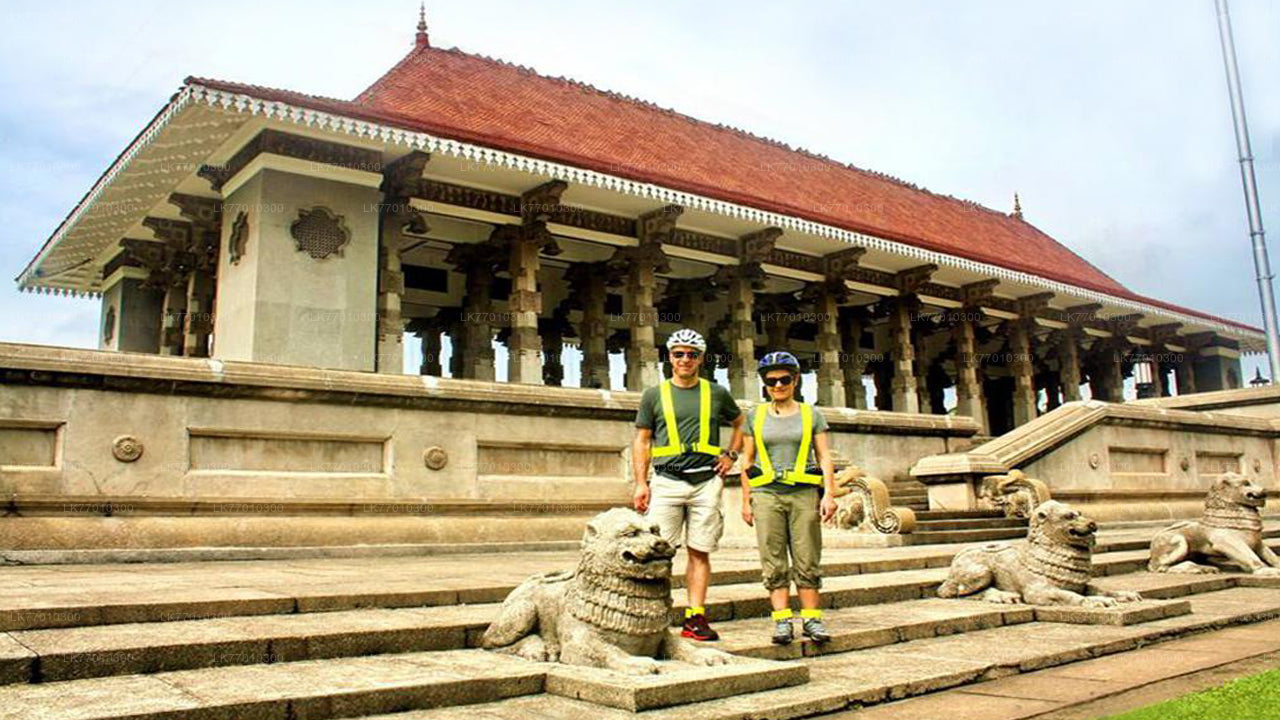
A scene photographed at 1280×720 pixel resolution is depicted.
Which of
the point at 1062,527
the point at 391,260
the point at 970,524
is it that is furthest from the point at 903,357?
the point at 1062,527

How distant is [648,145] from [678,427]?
14.2m

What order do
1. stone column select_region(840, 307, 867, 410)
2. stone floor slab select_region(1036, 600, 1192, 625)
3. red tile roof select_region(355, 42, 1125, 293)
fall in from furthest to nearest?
stone column select_region(840, 307, 867, 410)
red tile roof select_region(355, 42, 1125, 293)
stone floor slab select_region(1036, 600, 1192, 625)

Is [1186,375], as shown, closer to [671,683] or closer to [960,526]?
[960,526]

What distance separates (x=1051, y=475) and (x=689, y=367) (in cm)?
960

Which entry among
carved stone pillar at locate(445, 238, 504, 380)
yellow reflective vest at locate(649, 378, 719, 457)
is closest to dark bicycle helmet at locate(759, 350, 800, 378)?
yellow reflective vest at locate(649, 378, 719, 457)

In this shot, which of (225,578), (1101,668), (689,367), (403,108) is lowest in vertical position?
(1101,668)

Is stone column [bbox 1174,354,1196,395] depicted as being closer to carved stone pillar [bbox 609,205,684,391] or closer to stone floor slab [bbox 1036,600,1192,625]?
carved stone pillar [bbox 609,205,684,391]

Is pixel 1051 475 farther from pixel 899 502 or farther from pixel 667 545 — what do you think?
pixel 667 545

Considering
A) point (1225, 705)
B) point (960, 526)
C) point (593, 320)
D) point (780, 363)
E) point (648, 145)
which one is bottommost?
point (1225, 705)

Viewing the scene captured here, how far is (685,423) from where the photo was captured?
17.1 ft

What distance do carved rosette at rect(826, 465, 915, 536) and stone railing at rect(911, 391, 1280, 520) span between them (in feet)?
5.94

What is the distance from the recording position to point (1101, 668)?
5004 millimetres

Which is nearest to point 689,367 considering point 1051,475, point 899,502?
point 899,502

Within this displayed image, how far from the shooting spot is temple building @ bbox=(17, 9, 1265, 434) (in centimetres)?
1349
